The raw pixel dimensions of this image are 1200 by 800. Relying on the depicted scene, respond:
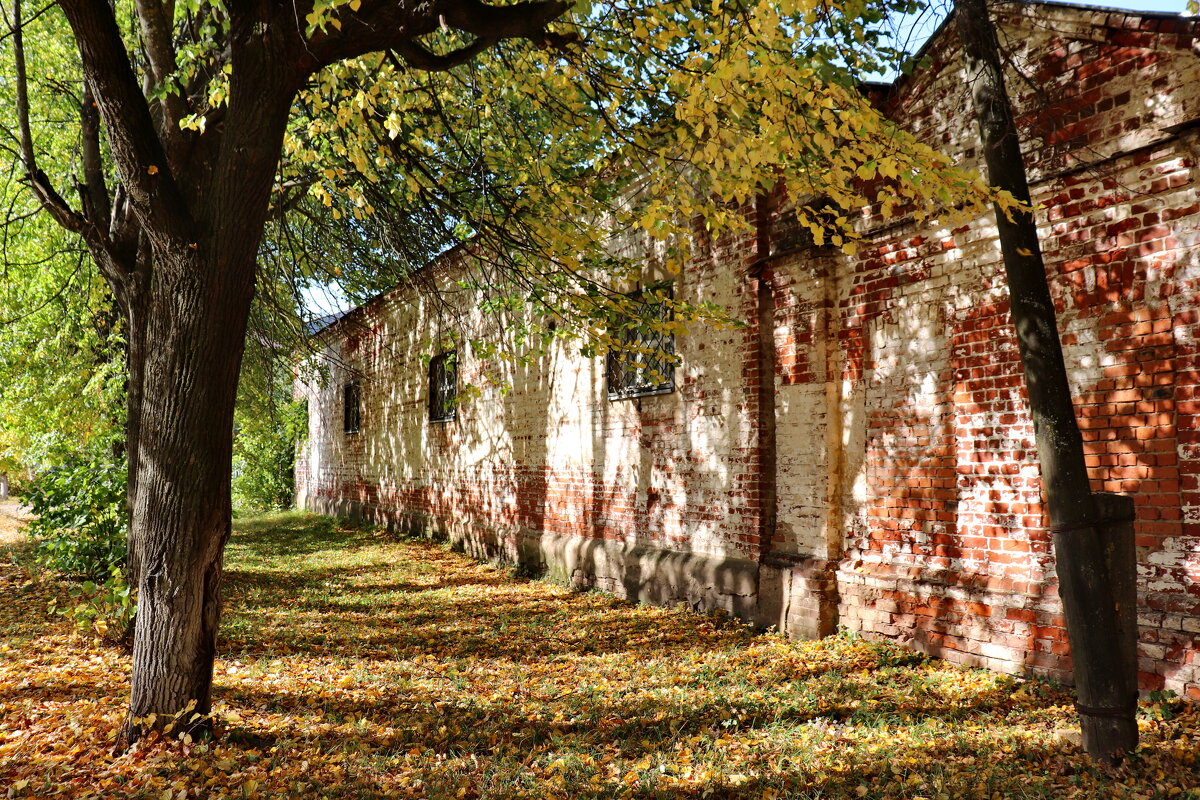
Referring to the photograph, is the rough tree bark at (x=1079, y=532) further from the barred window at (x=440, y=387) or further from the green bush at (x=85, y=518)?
the barred window at (x=440, y=387)

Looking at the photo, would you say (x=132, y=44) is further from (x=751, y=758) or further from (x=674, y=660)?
(x=751, y=758)

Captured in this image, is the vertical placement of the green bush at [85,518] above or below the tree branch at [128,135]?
below

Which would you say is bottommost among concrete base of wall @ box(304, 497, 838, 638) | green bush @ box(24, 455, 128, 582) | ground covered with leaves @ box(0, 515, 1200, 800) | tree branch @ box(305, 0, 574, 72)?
ground covered with leaves @ box(0, 515, 1200, 800)

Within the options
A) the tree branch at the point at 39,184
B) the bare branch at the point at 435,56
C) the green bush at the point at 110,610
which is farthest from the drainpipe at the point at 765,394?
the tree branch at the point at 39,184

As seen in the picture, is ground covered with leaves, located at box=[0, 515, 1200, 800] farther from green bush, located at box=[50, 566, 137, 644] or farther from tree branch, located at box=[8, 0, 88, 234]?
tree branch, located at box=[8, 0, 88, 234]

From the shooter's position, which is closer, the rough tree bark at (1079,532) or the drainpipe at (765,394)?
the rough tree bark at (1079,532)

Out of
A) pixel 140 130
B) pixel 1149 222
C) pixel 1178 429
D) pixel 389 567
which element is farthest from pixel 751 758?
pixel 389 567

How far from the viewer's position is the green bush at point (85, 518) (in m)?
8.38

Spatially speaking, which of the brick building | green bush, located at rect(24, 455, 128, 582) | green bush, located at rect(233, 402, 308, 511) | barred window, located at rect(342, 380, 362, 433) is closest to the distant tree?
the brick building

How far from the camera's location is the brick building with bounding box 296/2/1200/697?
427 cm

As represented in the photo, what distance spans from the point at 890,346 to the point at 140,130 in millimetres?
5218

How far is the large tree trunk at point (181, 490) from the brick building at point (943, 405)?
4.44 meters

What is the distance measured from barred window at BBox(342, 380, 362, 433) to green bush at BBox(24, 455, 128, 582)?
32.4 feet

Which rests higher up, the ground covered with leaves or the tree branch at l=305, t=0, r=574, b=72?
the tree branch at l=305, t=0, r=574, b=72
